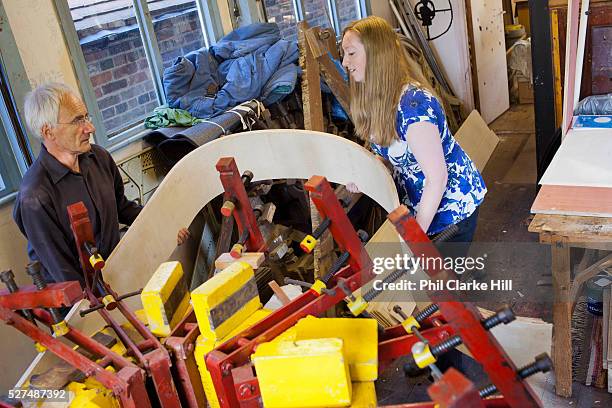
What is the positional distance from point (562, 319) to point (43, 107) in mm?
2211

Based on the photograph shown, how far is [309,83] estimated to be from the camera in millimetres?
3277

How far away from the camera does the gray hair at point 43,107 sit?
7.95ft

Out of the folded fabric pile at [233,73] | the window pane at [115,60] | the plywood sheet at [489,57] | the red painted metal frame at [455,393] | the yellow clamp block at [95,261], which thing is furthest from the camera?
the plywood sheet at [489,57]

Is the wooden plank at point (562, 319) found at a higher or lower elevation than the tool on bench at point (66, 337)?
lower

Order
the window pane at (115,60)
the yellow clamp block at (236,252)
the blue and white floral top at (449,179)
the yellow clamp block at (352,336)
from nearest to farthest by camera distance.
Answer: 1. the yellow clamp block at (352,336)
2. the yellow clamp block at (236,252)
3. the blue and white floral top at (449,179)
4. the window pane at (115,60)

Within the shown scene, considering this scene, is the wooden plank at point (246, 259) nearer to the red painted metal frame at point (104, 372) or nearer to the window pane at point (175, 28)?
the red painted metal frame at point (104, 372)

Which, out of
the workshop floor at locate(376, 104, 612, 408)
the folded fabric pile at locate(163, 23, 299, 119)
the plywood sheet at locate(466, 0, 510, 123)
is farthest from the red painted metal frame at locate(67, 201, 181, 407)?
the plywood sheet at locate(466, 0, 510, 123)

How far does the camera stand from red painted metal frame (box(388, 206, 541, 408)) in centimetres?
133

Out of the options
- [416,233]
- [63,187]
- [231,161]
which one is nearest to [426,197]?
[231,161]

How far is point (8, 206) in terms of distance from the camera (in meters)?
2.80

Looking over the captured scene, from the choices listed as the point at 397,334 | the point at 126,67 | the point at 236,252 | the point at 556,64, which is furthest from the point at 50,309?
the point at 556,64

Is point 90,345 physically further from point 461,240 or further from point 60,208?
point 461,240

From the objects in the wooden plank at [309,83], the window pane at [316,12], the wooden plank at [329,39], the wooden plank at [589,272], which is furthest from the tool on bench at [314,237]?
the window pane at [316,12]

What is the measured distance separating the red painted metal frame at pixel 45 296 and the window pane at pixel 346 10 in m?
5.09
